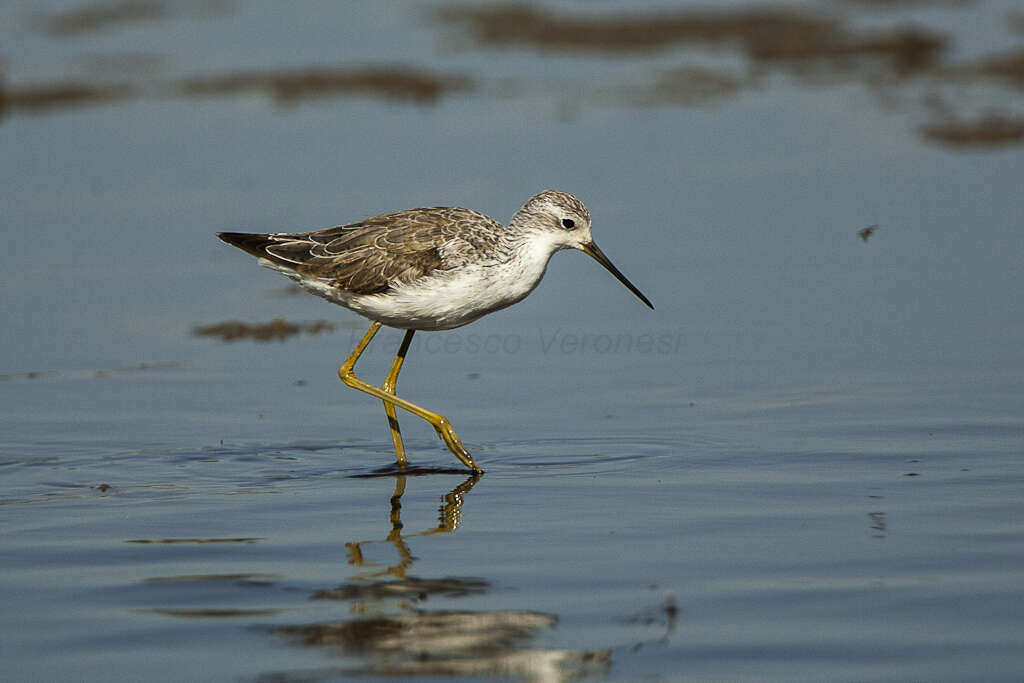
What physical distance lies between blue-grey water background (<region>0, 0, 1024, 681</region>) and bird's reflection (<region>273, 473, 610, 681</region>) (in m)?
0.02

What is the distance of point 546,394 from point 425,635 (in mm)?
4494

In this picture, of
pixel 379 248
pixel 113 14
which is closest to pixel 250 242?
pixel 379 248

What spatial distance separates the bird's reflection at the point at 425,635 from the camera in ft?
19.2

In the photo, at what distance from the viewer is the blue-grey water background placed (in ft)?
20.5

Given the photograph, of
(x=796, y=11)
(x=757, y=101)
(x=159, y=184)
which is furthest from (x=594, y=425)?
(x=796, y=11)

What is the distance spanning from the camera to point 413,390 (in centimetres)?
1093

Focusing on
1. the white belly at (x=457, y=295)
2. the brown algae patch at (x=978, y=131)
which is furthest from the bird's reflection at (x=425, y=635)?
the brown algae patch at (x=978, y=131)

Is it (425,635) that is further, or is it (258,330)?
(258,330)

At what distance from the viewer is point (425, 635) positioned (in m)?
6.20

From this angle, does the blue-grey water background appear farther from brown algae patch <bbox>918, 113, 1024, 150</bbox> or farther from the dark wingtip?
the dark wingtip

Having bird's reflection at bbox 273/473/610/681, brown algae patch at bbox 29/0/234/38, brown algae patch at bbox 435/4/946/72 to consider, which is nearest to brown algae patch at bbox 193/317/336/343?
bird's reflection at bbox 273/473/610/681

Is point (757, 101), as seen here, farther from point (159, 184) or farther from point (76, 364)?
point (76, 364)

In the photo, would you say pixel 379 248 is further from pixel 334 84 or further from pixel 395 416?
pixel 334 84

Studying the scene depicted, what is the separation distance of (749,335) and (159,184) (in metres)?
8.73
